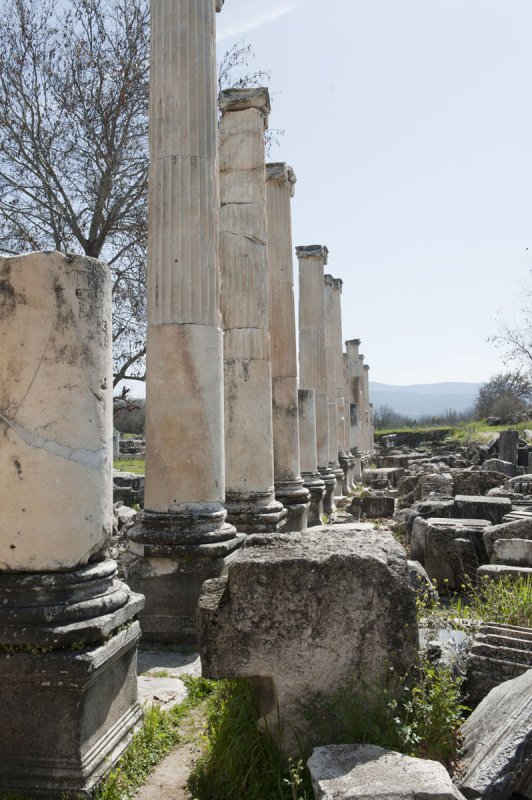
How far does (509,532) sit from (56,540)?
638 centimetres

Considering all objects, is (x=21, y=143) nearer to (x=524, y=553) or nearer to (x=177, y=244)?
(x=177, y=244)

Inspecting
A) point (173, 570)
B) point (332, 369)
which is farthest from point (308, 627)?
point (332, 369)

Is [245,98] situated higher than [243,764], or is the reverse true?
[245,98]

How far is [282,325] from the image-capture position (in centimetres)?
1266

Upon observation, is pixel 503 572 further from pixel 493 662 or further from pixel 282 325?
pixel 282 325

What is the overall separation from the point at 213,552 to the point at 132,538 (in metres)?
0.78

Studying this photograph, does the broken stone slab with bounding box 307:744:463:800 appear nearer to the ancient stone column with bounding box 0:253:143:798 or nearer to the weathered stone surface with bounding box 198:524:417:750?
the weathered stone surface with bounding box 198:524:417:750

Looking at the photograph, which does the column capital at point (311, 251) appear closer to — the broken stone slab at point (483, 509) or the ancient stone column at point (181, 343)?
the broken stone slab at point (483, 509)

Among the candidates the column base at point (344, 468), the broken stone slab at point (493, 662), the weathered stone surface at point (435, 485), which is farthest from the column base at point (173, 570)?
the column base at point (344, 468)

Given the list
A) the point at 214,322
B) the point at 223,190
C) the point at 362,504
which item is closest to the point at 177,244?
the point at 214,322

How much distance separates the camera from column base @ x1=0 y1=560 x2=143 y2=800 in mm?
3531

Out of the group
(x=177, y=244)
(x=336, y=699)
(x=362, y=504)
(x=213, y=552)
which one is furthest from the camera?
(x=362, y=504)

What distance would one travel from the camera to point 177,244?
6859mm

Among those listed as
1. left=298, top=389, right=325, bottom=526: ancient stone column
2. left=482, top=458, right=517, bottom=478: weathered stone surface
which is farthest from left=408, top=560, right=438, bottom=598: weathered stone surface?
left=482, top=458, right=517, bottom=478: weathered stone surface
